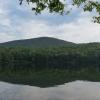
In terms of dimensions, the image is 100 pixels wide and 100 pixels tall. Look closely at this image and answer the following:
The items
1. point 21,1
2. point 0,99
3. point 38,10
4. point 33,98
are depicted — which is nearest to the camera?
point 21,1

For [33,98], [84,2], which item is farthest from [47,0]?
[33,98]

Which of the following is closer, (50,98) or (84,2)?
(84,2)

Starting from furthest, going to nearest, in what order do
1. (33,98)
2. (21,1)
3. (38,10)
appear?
1. (33,98)
2. (38,10)
3. (21,1)

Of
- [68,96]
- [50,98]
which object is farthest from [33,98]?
[68,96]

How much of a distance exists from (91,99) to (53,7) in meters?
26.3

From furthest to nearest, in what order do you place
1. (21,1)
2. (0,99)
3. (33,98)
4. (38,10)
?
(33,98), (0,99), (38,10), (21,1)

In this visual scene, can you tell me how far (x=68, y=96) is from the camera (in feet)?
153

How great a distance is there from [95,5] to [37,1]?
3664 mm

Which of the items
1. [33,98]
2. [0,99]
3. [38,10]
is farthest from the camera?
[33,98]

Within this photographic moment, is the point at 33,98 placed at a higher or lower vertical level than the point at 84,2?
lower

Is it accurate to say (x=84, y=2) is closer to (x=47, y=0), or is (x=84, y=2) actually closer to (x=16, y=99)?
(x=47, y=0)

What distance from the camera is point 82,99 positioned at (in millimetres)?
44625

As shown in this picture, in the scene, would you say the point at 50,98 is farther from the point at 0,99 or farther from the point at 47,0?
the point at 47,0

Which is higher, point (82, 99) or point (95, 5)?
point (95, 5)
